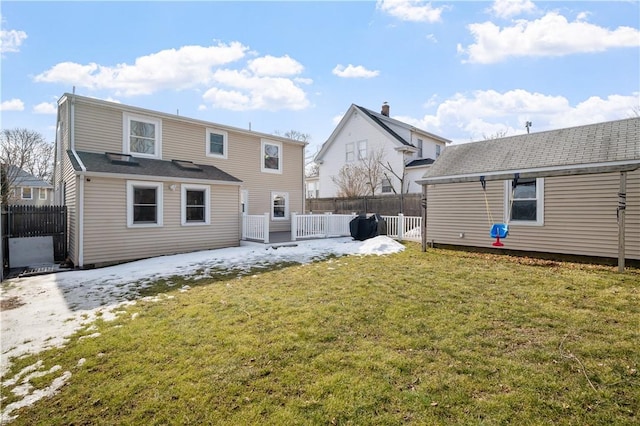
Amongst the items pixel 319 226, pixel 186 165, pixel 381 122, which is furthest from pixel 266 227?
pixel 381 122

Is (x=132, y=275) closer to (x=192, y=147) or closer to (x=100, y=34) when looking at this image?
(x=192, y=147)

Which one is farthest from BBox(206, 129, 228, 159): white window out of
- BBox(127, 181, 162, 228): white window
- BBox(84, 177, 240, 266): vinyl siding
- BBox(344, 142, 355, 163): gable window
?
BBox(344, 142, 355, 163): gable window

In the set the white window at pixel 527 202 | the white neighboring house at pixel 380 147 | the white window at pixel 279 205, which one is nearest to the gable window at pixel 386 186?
the white neighboring house at pixel 380 147

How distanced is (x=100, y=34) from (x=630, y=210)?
15.8 m

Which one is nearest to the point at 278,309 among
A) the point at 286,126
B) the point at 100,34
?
the point at 100,34

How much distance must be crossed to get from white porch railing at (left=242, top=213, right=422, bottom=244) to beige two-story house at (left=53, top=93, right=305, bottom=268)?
0.65 meters

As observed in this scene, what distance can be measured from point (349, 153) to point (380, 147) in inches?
106

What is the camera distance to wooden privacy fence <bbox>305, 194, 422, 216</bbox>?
16188 mm

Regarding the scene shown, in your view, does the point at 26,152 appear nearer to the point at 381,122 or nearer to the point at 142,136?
the point at 142,136

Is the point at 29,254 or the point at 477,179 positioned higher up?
the point at 477,179

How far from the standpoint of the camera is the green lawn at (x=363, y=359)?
2.51 metres

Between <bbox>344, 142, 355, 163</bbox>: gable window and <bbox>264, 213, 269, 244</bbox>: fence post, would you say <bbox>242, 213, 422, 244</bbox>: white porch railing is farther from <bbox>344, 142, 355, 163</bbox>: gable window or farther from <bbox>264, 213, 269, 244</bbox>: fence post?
<bbox>344, 142, 355, 163</bbox>: gable window

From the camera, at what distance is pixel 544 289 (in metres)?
5.55

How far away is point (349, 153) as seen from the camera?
22734 millimetres
